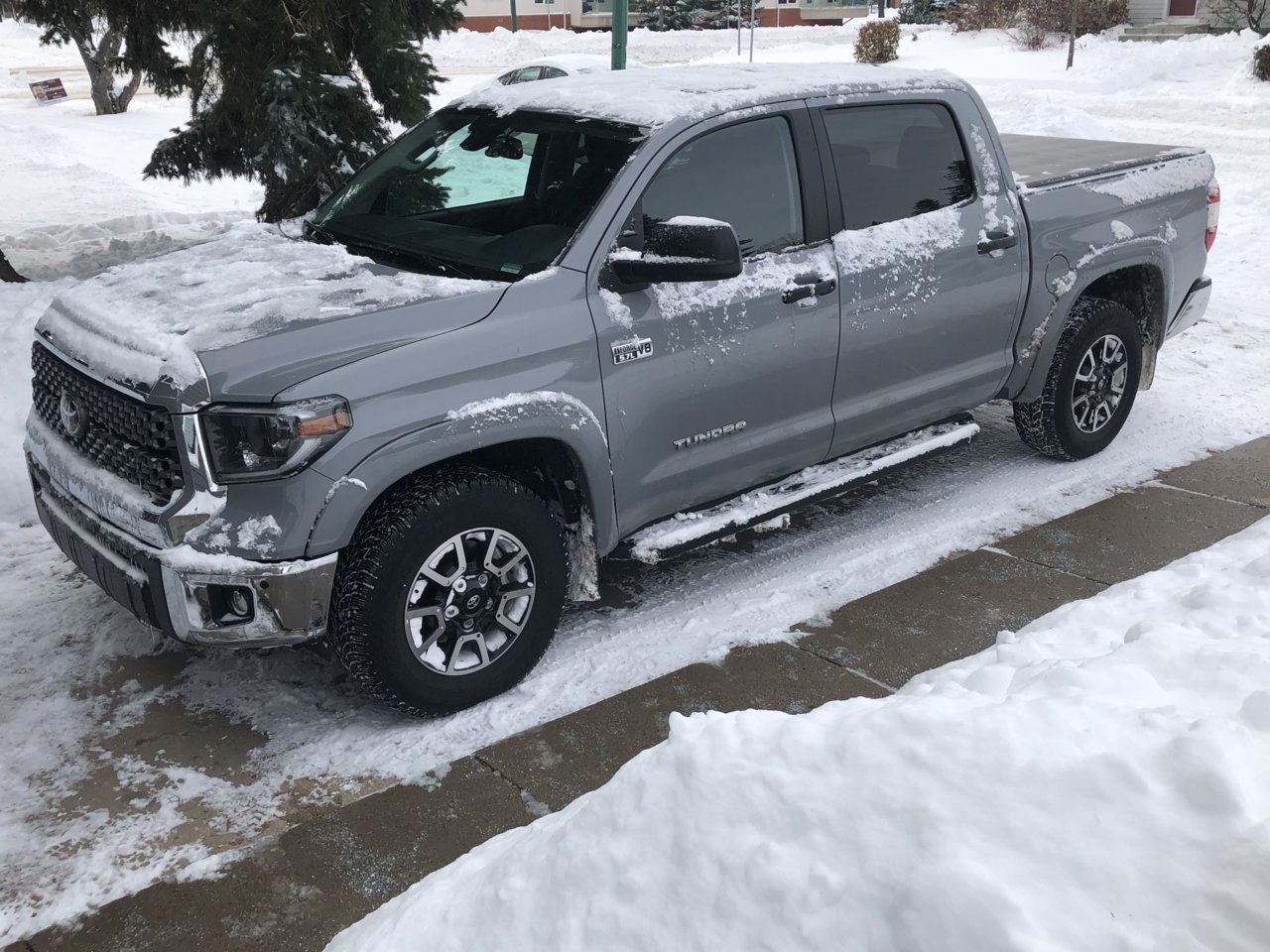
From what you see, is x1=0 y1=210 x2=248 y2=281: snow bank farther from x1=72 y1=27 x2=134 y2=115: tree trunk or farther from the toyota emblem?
x1=72 y1=27 x2=134 y2=115: tree trunk

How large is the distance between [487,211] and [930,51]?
101ft

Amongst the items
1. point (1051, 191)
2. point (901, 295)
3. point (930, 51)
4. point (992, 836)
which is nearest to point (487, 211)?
point (901, 295)

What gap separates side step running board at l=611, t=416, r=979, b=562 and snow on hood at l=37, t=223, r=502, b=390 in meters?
1.08

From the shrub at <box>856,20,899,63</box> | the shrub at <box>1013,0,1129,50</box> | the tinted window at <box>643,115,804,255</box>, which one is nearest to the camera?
the tinted window at <box>643,115,804,255</box>

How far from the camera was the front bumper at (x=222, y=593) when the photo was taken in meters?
3.28

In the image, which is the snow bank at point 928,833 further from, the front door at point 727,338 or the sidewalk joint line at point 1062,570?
the sidewalk joint line at point 1062,570

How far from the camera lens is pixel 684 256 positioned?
12.4 feet

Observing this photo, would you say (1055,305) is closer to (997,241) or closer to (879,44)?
(997,241)

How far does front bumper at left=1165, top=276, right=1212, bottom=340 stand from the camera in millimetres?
6082

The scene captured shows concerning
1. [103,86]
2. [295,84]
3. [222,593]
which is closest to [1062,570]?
[222,593]

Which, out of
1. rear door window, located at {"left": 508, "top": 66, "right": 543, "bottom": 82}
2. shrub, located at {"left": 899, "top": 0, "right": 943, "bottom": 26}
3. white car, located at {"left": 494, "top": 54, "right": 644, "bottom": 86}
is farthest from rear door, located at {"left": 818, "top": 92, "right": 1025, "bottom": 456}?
shrub, located at {"left": 899, "top": 0, "right": 943, "bottom": 26}

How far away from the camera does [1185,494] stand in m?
5.55

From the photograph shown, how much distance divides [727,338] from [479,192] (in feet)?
3.83

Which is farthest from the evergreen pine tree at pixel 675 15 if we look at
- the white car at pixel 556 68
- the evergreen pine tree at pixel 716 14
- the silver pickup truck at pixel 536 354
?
the silver pickup truck at pixel 536 354
